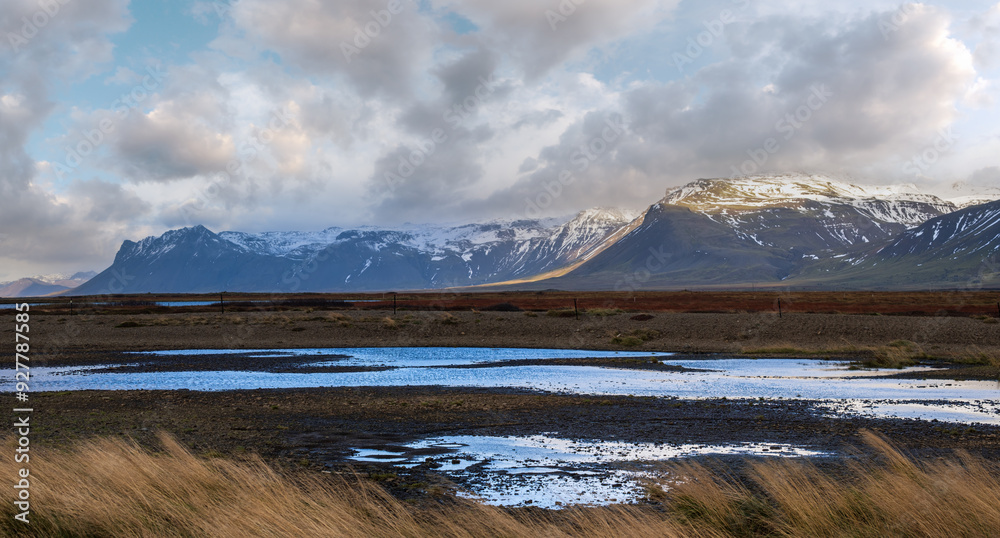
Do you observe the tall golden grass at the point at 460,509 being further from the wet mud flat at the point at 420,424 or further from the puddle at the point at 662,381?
the puddle at the point at 662,381

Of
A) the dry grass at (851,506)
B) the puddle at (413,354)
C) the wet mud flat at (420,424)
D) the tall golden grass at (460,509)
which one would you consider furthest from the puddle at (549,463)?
the puddle at (413,354)

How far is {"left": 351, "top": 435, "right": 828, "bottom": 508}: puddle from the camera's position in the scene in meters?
10.2

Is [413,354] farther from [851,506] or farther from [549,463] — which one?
[851,506]

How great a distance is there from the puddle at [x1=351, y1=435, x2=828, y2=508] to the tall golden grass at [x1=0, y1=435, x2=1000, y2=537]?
858 millimetres

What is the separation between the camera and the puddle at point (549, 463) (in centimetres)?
1020

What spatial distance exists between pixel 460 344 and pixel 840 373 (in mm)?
24625

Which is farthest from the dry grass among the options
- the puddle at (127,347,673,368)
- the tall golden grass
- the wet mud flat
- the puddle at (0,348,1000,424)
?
the puddle at (127,347,673,368)

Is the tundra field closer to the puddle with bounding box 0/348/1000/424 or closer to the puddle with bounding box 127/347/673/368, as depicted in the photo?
the puddle with bounding box 0/348/1000/424

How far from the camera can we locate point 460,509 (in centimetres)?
865

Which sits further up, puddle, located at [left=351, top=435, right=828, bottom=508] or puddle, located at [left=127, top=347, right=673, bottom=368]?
puddle, located at [left=351, top=435, right=828, bottom=508]

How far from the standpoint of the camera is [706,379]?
2700 centimetres

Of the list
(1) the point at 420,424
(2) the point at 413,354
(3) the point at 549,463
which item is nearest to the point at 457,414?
(1) the point at 420,424

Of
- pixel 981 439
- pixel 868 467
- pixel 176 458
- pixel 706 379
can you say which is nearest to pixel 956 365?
pixel 706 379

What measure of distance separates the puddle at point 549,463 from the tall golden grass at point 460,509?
0.86m
